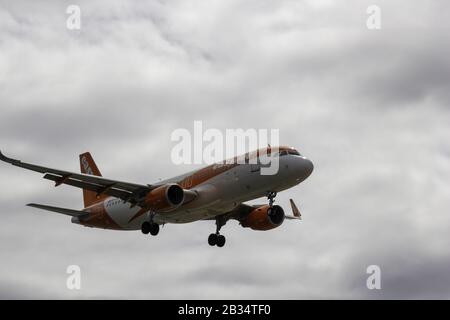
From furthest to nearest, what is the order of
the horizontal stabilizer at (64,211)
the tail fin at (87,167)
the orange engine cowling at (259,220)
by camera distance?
the tail fin at (87,167), the orange engine cowling at (259,220), the horizontal stabilizer at (64,211)

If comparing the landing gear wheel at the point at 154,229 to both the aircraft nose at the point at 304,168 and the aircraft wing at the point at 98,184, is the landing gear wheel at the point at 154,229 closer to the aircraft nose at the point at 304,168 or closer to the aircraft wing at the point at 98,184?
the aircraft wing at the point at 98,184

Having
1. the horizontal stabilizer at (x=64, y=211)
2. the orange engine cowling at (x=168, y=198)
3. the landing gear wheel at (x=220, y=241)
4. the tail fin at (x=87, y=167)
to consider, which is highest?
the tail fin at (x=87, y=167)

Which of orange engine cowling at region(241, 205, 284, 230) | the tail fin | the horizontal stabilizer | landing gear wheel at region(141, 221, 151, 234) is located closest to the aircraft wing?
landing gear wheel at region(141, 221, 151, 234)

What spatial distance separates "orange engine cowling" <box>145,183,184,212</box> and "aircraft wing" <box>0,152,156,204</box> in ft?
6.66

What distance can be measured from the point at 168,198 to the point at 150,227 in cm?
403

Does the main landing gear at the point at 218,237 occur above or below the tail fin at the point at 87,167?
below

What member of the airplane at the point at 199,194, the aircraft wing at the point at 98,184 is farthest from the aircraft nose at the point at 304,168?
the aircraft wing at the point at 98,184

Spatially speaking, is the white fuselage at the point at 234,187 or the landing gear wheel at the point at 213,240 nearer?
the white fuselage at the point at 234,187

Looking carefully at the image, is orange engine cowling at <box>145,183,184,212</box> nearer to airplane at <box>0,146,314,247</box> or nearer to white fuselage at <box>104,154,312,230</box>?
airplane at <box>0,146,314,247</box>

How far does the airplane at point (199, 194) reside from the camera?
53781mm

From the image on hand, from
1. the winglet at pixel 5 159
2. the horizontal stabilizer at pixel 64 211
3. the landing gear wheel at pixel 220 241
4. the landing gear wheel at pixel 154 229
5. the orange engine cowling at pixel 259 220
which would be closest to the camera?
the winglet at pixel 5 159
